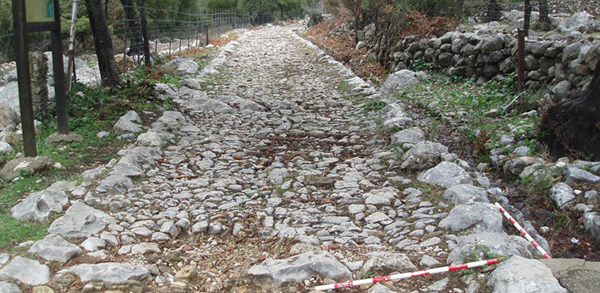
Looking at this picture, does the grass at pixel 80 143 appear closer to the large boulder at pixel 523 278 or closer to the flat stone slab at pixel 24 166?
the flat stone slab at pixel 24 166

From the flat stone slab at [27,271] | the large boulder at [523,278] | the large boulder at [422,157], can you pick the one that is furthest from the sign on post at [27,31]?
the large boulder at [523,278]

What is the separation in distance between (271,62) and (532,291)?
13.6 metres

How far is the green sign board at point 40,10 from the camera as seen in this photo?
523cm

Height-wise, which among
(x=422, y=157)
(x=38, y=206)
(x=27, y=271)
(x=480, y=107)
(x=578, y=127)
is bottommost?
(x=27, y=271)

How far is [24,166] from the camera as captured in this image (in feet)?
16.2

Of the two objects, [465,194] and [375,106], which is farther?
[375,106]

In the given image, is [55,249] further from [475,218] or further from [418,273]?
[475,218]

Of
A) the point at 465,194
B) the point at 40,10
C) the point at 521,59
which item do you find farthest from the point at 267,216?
the point at 521,59

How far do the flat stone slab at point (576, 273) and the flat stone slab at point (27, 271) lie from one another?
362 centimetres

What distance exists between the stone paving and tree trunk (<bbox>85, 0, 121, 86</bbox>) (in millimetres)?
1962

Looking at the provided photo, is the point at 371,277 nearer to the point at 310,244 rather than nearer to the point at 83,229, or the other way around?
the point at 310,244

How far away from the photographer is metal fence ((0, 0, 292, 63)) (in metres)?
12.6

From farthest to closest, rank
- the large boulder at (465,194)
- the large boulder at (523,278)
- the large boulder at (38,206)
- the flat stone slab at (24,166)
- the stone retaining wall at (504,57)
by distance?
1. the stone retaining wall at (504,57)
2. the flat stone slab at (24,166)
3. the large boulder at (465,194)
4. the large boulder at (38,206)
5. the large boulder at (523,278)

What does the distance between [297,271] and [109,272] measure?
139 cm
